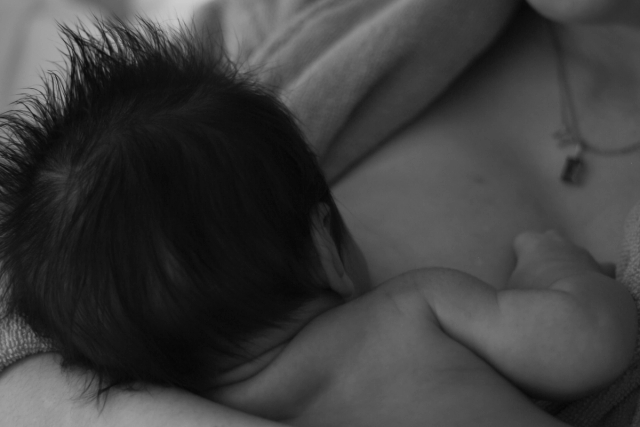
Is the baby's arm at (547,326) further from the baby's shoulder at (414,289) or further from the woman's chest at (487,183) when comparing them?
the woman's chest at (487,183)

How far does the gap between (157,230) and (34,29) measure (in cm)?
96

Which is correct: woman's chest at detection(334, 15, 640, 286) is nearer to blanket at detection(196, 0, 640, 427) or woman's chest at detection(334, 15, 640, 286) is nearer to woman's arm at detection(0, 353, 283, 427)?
blanket at detection(196, 0, 640, 427)

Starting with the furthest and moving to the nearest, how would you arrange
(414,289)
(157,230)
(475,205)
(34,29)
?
(34,29) < (475,205) < (414,289) < (157,230)

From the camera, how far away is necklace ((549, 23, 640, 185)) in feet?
3.16

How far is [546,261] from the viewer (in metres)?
0.82

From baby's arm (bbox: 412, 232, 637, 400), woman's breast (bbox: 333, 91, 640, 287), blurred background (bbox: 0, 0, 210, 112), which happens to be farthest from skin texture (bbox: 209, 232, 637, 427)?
blurred background (bbox: 0, 0, 210, 112)

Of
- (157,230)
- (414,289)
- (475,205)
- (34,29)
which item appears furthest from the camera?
(34,29)

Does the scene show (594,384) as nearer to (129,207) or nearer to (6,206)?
(129,207)

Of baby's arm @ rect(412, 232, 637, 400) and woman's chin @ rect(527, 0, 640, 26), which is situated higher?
woman's chin @ rect(527, 0, 640, 26)

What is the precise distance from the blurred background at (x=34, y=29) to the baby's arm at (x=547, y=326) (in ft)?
2.84

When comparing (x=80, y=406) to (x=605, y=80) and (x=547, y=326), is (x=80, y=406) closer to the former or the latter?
(x=547, y=326)

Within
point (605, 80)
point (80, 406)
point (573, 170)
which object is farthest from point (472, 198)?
point (80, 406)

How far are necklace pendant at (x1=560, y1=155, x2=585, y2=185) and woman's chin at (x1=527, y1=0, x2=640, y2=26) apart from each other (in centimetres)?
18

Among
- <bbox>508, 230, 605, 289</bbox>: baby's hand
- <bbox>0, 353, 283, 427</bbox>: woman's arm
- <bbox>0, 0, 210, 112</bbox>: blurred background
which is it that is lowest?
<bbox>508, 230, 605, 289</bbox>: baby's hand
